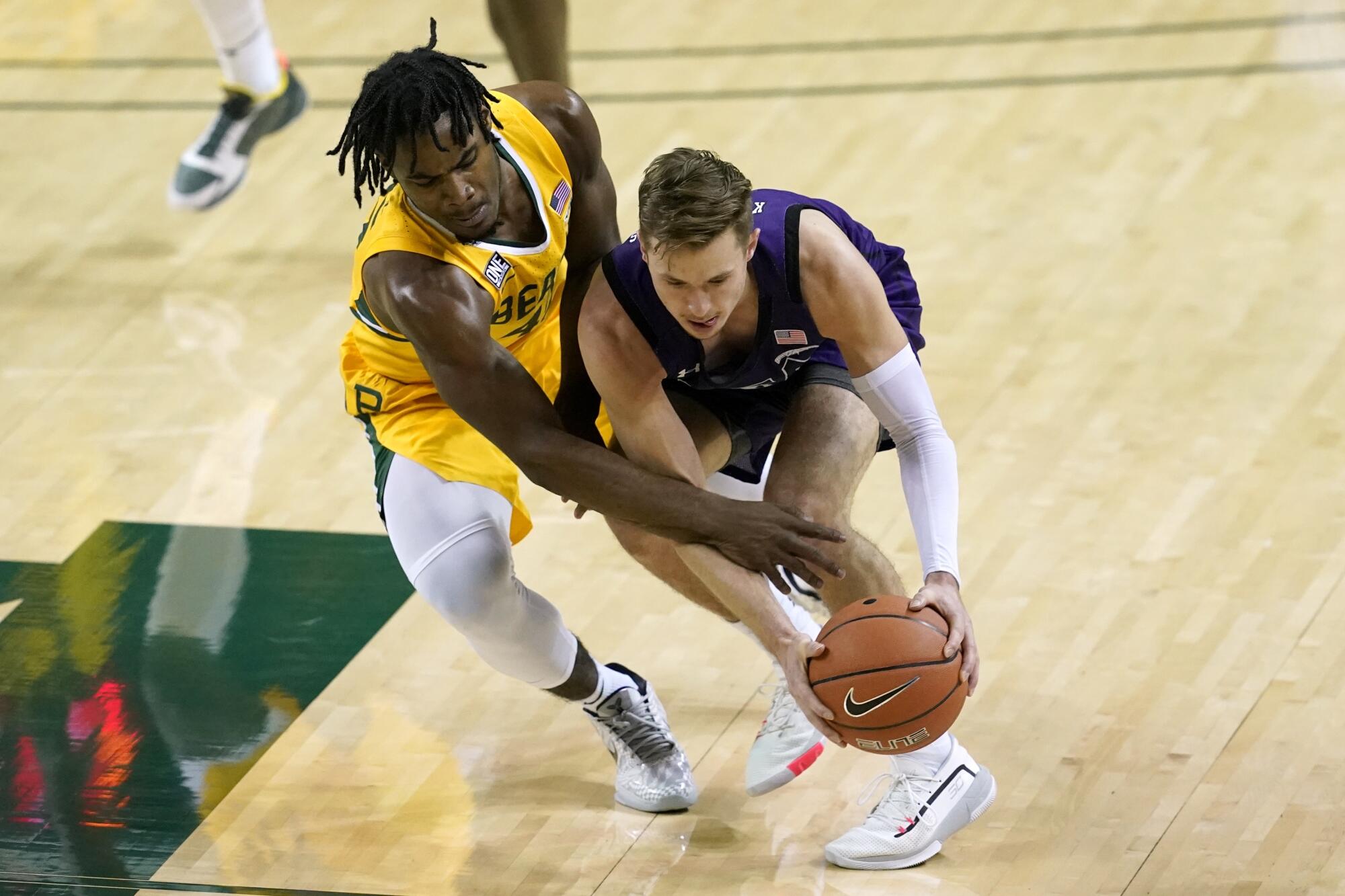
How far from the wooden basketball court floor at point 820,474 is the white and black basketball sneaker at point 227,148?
22cm

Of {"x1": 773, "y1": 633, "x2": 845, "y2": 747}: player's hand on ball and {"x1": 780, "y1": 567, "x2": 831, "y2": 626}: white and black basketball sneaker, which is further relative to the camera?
{"x1": 780, "y1": 567, "x2": 831, "y2": 626}: white and black basketball sneaker

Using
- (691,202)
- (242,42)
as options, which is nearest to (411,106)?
(691,202)

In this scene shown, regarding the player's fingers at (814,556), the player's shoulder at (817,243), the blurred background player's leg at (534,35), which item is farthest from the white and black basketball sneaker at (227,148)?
the player's fingers at (814,556)

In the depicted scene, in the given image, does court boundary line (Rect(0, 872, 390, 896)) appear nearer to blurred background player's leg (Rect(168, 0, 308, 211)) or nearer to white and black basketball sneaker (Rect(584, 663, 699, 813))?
white and black basketball sneaker (Rect(584, 663, 699, 813))

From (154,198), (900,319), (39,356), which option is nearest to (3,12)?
→ (154,198)

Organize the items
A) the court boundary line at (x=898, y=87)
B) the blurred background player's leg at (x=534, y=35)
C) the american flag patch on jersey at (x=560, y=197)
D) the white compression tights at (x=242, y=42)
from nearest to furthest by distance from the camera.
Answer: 1. the american flag patch on jersey at (x=560, y=197)
2. the blurred background player's leg at (x=534, y=35)
3. the white compression tights at (x=242, y=42)
4. the court boundary line at (x=898, y=87)

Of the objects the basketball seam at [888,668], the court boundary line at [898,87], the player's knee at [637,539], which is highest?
the basketball seam at [888,668]

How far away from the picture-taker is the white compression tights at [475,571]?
3.44 meters

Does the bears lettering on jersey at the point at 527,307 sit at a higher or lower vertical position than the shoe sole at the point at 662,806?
higher

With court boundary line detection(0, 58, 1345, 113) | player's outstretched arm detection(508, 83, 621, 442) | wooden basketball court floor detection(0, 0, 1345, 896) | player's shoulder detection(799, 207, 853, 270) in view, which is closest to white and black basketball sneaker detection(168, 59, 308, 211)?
wooden basketball court floor detection(0, 0, 1345, 896)

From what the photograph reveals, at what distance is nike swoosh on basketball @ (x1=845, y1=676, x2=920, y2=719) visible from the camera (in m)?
3.08

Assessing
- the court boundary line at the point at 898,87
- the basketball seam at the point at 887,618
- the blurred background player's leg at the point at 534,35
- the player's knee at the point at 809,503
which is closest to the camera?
the basketball seam at the point at 887,618

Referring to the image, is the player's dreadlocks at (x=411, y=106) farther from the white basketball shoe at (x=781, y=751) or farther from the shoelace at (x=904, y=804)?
the shoelace at (x=904, y=804)

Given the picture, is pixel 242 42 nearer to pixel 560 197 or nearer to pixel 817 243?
pixel 560 197
